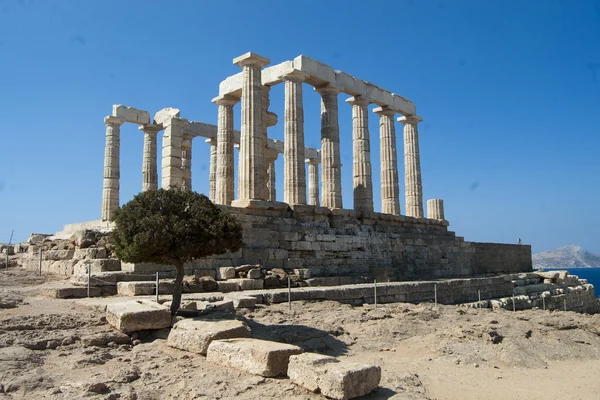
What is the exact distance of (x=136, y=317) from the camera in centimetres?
970

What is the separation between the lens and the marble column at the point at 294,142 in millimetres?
22375

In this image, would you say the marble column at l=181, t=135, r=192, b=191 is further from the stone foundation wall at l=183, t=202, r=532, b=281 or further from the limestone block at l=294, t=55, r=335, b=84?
the stone foundation wall at l=183, t=202, r=532, b=281

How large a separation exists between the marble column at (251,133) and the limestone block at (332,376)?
43.8ft

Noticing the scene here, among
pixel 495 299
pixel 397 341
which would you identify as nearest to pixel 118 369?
pixel 397 341

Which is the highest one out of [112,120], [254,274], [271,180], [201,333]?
[112,120]

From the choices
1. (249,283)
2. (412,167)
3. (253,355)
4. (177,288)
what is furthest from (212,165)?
(253,355)

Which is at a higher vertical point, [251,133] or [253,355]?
[251,133]

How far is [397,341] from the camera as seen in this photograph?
473 inches

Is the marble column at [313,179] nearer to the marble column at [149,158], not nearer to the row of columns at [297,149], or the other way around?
the row of columns at [297,149]

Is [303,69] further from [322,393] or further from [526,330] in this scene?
[322,393]

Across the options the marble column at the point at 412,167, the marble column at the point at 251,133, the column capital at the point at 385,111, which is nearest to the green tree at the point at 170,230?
the marble column at the point at 251,133

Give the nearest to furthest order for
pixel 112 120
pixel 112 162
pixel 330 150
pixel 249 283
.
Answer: pixel 249 283 → pixel 330 150 → pixel 112 162 → pixel 112 120

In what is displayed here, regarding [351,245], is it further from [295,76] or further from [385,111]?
[385,111]

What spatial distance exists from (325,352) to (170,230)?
398cm
